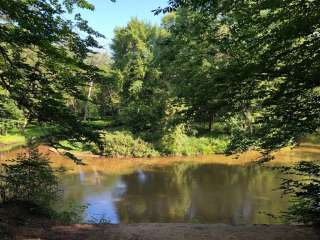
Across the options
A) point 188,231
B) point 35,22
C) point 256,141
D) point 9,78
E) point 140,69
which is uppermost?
point 140,69

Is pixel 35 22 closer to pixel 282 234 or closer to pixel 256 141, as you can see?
pixel 256 141

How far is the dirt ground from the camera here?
7.54 metres

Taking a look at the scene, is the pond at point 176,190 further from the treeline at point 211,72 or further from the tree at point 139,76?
the tree at point 139,76

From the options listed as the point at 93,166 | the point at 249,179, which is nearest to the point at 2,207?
the point at 249,179

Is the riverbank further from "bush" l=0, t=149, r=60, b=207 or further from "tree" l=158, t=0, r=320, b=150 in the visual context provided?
"tree" l=158, t=0, r=320, b=150

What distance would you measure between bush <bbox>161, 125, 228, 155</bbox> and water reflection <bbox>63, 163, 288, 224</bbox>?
4.80m

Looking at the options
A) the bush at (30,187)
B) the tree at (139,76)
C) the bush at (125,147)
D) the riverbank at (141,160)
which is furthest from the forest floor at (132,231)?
the tree at (139,76)

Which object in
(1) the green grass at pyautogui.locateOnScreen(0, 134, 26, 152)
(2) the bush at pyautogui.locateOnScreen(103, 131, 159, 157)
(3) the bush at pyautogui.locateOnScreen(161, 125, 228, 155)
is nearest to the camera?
(1) the green grass at pyautogui.locateOnScreen(0, 134, 26, 152)

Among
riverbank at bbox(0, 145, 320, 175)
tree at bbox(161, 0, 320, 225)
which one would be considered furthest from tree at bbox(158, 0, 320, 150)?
riverbank at bbox(0, 145, 320, 175)

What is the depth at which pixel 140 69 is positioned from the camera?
36469mm

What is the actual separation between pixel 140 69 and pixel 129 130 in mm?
6949

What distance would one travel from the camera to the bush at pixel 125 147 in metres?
28.6

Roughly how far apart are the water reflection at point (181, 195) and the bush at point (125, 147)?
449cm

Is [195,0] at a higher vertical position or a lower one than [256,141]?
higher
